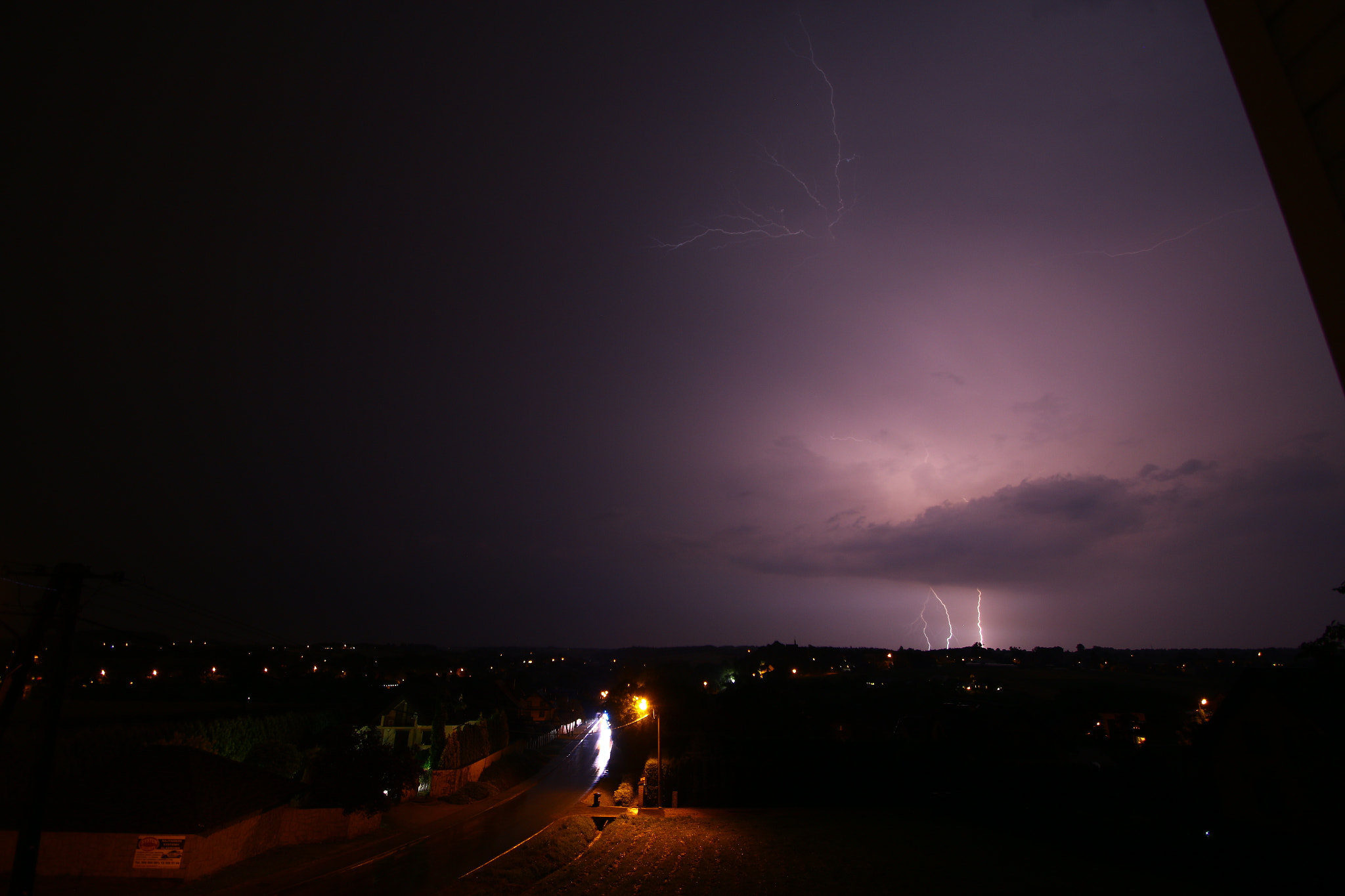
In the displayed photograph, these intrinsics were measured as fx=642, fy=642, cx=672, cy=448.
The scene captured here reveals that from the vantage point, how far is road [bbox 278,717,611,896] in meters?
23.2

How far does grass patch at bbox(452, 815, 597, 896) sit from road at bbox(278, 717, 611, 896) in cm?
106

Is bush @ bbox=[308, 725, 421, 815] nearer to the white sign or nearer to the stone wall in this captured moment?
the stone wall

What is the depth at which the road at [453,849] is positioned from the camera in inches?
912

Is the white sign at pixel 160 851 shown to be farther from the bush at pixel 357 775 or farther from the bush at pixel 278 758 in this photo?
the bush at pixel 278 758

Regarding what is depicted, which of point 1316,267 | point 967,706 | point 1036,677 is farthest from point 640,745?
point 1036,677

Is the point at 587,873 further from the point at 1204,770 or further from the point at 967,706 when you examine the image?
the point at 967,706

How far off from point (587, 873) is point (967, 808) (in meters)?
18.1

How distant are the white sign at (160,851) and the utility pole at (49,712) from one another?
29.8ft

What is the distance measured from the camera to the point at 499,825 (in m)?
33.2

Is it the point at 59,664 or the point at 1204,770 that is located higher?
the point at 59,664

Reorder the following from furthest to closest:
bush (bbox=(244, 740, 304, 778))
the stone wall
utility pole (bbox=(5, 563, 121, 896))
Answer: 1. bush (bbox=(244, 740, 304, 778))
2. the stone wall
3. utility pole (bbox=(5, 563, 121, 896))

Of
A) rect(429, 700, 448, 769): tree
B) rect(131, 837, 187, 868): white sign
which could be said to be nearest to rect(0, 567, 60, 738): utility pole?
rect(131, 837, 187, 868): white sign

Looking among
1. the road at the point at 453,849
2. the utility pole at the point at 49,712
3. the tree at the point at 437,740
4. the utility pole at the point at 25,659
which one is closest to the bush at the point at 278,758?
the tree at the point at 437,740

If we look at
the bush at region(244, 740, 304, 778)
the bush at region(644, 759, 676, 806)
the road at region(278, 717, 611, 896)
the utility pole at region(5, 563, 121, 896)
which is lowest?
the road at region(278, 717, 611, 896)
